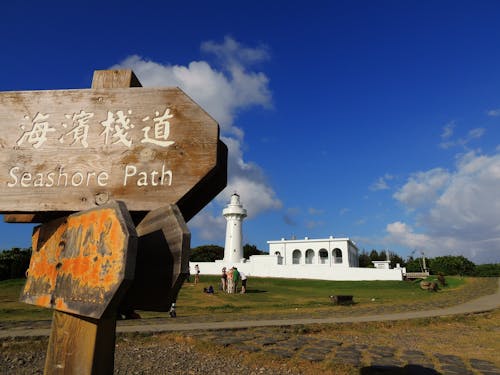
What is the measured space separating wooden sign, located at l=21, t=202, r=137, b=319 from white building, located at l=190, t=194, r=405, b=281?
107ft

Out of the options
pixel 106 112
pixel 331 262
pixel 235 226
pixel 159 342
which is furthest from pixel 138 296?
pixel 331 262

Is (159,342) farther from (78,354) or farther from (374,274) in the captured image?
(374,274)

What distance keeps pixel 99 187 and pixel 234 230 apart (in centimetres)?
3886

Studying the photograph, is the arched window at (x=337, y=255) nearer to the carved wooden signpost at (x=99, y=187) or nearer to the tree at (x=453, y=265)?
the tree at (x=453, y=265)

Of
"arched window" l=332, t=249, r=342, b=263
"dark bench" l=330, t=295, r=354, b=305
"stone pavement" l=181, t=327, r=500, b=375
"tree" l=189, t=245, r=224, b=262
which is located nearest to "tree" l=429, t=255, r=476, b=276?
"arched window" l=332, t=249, r=342, b=263

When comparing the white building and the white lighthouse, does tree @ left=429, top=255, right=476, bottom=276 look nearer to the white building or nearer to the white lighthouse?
the white building

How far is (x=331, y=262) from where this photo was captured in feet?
152

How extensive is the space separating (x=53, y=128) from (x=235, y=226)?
38981mm

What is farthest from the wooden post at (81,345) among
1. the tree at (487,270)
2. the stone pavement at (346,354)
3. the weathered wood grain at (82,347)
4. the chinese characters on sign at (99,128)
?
the tree at (487,270)

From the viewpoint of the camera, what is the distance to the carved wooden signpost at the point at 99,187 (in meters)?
1.55

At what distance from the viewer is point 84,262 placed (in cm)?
152

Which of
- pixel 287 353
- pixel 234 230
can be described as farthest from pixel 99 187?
pixel 234 230

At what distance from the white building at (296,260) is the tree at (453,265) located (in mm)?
8105

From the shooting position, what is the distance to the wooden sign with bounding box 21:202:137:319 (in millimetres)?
1331
